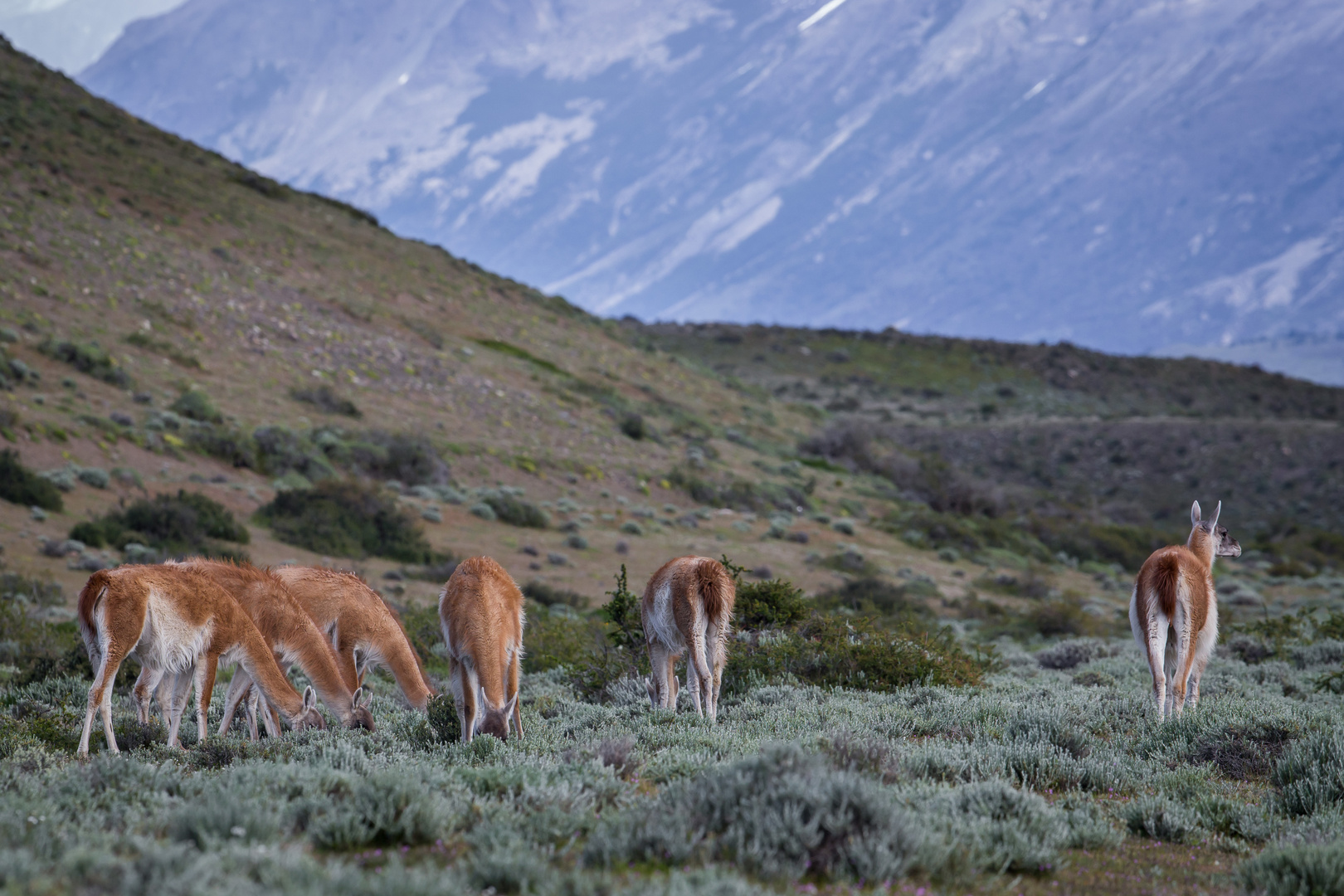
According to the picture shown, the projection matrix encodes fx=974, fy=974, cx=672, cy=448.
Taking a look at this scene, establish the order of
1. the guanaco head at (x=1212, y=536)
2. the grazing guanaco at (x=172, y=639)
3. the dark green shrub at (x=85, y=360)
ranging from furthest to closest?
the dark green shrub at (x=85, y=360)
the guanaco head at (x=1212, y=536)
the grazing guanaco at (x=172, y=639)

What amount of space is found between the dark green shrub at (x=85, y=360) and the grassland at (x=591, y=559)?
0.35 ft

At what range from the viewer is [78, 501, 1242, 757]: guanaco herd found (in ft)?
23.1

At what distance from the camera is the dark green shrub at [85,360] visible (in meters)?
24.3

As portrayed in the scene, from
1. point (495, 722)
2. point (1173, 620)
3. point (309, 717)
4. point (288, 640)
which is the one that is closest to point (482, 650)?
point (495, 722)

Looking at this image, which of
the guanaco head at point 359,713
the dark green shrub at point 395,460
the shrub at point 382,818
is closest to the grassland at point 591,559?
the shrub at point 382,818

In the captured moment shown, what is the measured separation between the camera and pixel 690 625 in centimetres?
857

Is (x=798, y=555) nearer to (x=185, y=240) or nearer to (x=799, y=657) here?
(x=799, y=657)

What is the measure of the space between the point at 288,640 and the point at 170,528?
11.5m

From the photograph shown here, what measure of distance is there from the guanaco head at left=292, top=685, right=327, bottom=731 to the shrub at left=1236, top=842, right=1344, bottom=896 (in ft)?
20.4

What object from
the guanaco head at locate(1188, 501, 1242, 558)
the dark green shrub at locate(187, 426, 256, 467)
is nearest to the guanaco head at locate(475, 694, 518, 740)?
the guanaco head at locate(1188, 501, 1242, 558)

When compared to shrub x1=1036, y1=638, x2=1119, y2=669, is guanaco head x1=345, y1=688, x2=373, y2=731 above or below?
above

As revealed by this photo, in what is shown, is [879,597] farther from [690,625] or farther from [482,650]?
[482,650]

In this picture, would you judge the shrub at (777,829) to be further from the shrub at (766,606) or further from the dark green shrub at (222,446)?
the dark green shrub at (222,446)

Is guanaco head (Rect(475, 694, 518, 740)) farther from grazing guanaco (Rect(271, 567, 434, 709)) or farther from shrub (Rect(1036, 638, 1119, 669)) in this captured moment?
shrub (Rect(1036, 638, 1119, 669))
